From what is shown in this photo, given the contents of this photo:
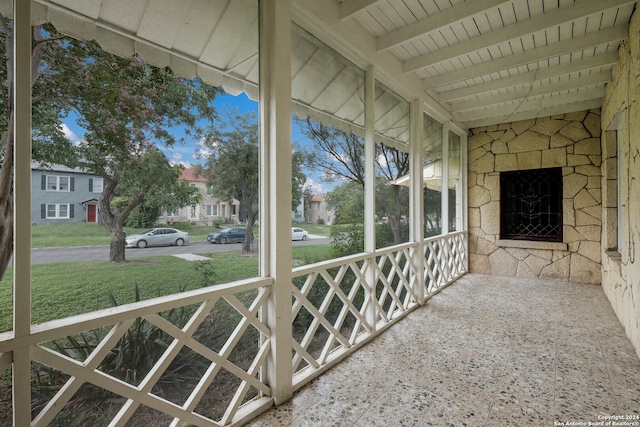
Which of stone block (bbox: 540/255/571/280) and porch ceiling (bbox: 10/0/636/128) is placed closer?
porch ceiling (bbox: 10/0/636/128)

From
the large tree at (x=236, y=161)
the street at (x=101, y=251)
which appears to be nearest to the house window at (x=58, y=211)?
the street at (x=101, y=251)

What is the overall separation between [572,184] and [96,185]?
574 centimetres

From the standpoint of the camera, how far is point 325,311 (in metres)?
2.24

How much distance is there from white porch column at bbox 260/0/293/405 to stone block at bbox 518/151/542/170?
181 inches

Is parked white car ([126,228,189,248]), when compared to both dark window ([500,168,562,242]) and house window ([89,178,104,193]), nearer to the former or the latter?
house window ([89,178,104,193])

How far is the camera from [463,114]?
475 centimetres

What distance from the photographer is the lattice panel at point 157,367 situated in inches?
44.2

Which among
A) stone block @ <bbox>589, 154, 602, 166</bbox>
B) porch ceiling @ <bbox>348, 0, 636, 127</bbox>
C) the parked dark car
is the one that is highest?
porch ceiling @ <bbox>348, 0, 636, 127</bbox>

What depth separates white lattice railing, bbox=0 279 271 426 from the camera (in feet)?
3.61

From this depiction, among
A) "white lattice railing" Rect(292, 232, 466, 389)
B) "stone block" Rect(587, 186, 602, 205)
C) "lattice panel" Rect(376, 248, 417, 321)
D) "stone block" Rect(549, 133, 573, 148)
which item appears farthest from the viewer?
"stone block" Rect(549, 133, 573, 148)

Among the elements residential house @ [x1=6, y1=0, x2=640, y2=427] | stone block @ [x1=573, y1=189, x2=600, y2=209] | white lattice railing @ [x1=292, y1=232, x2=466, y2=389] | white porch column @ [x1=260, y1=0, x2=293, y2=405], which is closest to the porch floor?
residential house @ [x1=6, y1=0, x2=640, y2=427]

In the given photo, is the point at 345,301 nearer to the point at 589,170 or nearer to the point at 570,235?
the point at 570,235

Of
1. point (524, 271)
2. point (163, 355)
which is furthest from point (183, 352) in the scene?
point (524, 271)

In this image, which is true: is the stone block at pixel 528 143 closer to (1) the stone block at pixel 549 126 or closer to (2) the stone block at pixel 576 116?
(1) the stone block at pixel 549 126
